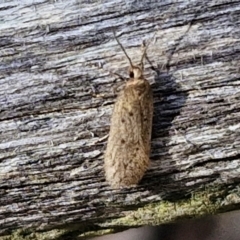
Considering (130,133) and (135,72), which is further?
(130,133)

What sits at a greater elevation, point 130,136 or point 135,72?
point 135,72

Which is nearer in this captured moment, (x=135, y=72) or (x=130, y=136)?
(x=135, y=72)

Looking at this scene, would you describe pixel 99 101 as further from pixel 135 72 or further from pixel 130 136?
pixel 130 136

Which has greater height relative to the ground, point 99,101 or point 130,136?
point 99,101

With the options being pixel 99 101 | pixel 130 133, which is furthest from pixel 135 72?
pixel 130 133
